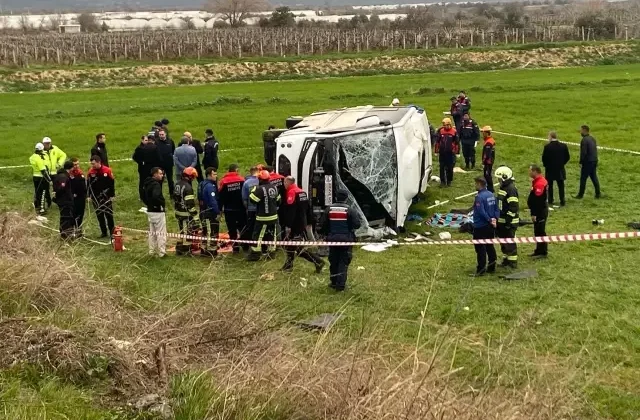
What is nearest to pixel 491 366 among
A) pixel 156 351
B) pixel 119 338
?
pixel 156 351

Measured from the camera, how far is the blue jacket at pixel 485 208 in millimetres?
12070

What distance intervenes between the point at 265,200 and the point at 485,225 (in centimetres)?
376

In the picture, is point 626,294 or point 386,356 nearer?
point 386,356

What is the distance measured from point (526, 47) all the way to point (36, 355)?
5777cm

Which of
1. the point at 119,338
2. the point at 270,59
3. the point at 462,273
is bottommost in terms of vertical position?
the point at 462,273

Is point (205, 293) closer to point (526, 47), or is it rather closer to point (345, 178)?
point (345, 178)

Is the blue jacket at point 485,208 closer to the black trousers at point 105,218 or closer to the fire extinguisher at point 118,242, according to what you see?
the fire extinguisher at point 118,242

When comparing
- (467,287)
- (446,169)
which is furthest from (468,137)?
(467,287)

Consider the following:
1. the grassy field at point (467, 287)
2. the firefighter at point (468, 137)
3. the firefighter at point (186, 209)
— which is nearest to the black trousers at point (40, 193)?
the grassy field at point (467, 287)

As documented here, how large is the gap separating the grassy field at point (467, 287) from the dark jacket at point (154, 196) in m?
0.84

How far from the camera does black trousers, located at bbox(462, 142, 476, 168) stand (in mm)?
20828

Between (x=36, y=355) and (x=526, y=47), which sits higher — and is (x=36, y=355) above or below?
below

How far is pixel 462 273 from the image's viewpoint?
39.6ft

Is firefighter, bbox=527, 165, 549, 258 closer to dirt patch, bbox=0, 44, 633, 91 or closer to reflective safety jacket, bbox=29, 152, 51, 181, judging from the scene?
reflective safety jacket, bbox=29, 152, 51, 181
